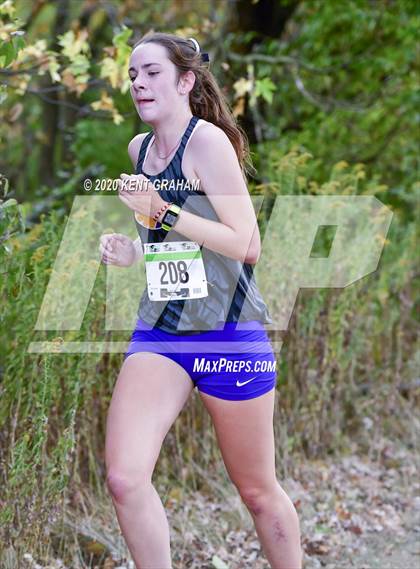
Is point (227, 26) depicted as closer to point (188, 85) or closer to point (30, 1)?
point (30, 1)

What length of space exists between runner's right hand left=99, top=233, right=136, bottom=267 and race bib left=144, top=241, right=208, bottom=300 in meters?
0.09

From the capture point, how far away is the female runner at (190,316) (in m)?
2.74

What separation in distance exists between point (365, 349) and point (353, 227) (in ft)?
2.32

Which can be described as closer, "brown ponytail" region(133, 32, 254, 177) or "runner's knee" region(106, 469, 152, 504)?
"runner's knee" region(106, 469, 152, 504)

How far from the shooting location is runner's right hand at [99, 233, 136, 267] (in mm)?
2969

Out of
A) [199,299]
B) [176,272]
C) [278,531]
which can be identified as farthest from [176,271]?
[278,531]

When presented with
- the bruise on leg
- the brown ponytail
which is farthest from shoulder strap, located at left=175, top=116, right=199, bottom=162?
the bruise on leg

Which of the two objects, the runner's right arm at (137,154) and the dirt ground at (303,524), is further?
the dirt ground at (303,524)

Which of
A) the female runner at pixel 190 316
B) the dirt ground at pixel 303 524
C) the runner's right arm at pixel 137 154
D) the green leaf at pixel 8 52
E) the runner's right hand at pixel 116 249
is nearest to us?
the female runner at pixel 190 316

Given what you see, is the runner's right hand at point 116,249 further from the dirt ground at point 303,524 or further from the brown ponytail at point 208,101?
the dirt ground at point 303,524

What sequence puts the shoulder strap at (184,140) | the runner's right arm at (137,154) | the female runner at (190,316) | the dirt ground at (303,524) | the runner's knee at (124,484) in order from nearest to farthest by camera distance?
the runner's knee at (124,484) < the female runner at (190,316) < the shoulder strap at (184,140) < the runner's right arm at (137,154) < the dirt ground at (303,524)

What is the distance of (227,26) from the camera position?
782cm

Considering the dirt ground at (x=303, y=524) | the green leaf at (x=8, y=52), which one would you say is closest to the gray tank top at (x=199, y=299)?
the green leaf at (x=8, y=52)

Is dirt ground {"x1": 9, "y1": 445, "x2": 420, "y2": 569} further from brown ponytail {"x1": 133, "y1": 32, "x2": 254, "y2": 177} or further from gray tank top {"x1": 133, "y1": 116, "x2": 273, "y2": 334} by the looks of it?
brown ponytail {"x1": 133, "y1": 32, "x2": 254, "y2": 177}
